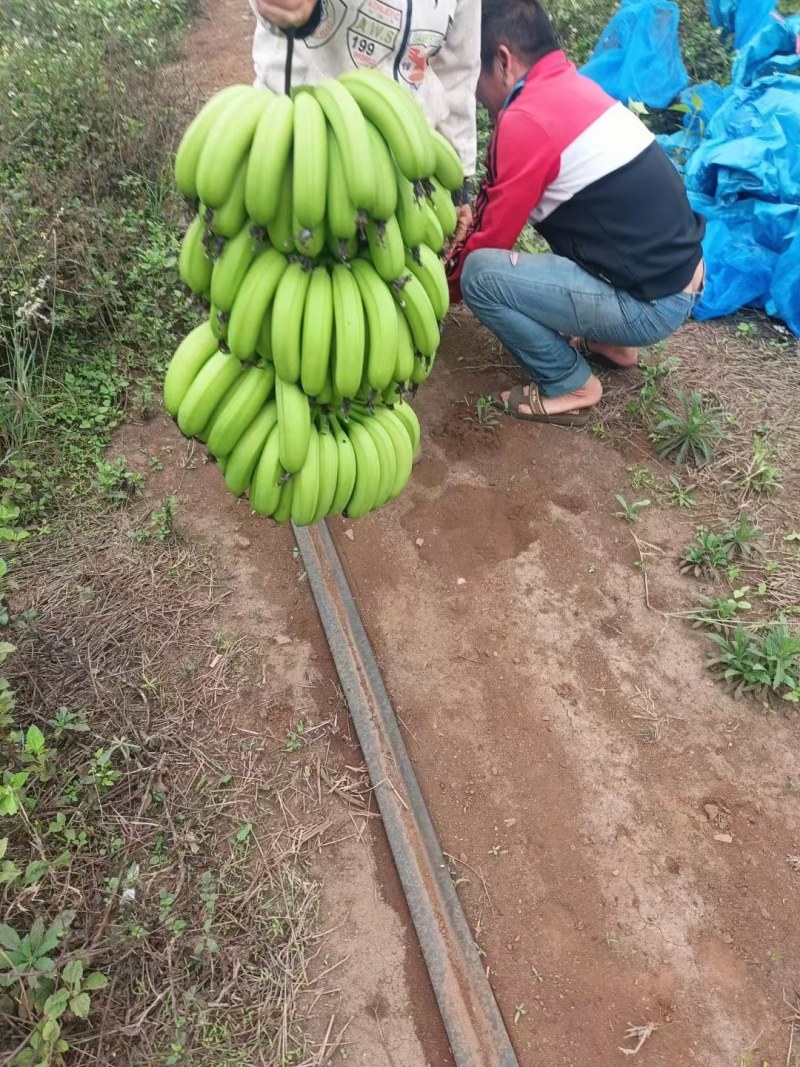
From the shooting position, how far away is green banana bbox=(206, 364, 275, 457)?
6.03ft

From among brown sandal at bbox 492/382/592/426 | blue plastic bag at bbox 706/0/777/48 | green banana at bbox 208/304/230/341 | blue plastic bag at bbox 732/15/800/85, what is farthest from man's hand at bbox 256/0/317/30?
blue plastic bag at bbox 706/0/777/48

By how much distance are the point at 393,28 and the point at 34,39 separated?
15.0 ft

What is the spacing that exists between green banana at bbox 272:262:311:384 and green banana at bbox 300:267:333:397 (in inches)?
0.7

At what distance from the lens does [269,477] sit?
1.90 m

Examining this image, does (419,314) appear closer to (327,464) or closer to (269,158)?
(327,464)

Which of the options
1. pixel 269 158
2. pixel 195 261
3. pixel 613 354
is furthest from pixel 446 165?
pixel 613 354

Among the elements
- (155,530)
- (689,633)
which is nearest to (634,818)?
(689,633)

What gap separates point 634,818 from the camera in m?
2.50

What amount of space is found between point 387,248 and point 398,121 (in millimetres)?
256

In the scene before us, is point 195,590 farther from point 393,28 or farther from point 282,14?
point 393,28

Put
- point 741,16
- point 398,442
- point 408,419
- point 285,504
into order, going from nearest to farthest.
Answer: point 285,504 → point 398,442 → point 408,419 → point 741,16

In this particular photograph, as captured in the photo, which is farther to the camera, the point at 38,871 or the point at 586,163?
the point at 586,163

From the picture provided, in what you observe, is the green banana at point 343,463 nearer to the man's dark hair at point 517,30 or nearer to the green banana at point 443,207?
the green banana at point 443,207

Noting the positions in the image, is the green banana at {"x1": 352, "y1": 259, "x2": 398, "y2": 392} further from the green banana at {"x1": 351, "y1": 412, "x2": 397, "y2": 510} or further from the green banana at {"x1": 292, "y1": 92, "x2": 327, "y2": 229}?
the green banana at {"x1": 351, "y1": 412, "x2": 397, "y2": 510}
